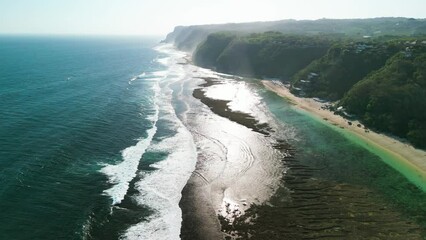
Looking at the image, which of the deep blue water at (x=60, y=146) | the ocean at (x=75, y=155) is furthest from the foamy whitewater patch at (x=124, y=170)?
the deep blue water at (x=60, y=146)

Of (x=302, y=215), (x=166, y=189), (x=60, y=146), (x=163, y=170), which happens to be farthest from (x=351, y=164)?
(x=60, y=146)

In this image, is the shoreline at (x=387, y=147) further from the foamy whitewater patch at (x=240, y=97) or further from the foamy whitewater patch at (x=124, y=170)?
the foamy whitewater patch at (x=124, y=170)

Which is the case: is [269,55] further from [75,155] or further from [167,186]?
[167,186]

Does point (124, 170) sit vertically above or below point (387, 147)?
above

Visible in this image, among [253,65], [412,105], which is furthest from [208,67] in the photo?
[412,105]

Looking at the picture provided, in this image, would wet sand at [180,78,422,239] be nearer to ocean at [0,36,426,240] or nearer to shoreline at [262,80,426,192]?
ocean at [0,36,426,240]

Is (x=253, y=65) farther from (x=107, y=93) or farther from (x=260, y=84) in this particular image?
(x=107, y=93)
